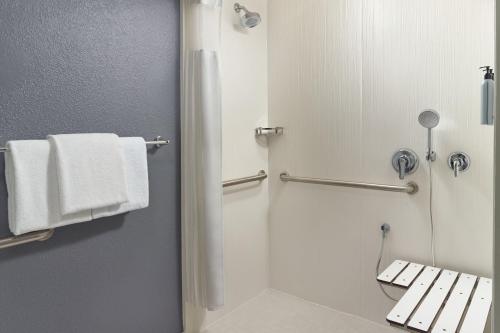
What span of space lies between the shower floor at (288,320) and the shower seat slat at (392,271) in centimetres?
44

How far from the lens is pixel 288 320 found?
205cm

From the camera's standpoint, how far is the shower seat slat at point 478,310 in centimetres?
118

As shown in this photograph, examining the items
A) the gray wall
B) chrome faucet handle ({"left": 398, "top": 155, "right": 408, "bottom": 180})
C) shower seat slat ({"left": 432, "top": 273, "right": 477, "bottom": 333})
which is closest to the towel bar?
the gray wall

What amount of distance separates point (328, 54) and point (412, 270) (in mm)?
1327

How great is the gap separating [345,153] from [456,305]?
98cm

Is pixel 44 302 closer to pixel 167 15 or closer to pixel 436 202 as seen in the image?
pixel 167 15

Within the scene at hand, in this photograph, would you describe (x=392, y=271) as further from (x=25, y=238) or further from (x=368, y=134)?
(x=25, y=238)

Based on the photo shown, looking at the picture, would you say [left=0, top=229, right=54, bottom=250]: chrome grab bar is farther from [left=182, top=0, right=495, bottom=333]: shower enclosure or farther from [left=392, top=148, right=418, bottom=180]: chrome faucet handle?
[left=392, top=148, right=418, bottom=180]: chrome faucet handle

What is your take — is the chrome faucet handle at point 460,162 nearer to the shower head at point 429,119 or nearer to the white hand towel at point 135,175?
the shower head at point 429,119

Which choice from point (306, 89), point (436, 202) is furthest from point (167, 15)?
point (436, 202)

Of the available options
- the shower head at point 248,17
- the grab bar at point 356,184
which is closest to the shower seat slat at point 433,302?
the grab bar at point 356,184

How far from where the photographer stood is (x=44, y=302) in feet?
4.22

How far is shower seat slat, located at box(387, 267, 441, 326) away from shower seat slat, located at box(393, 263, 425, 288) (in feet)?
0.08

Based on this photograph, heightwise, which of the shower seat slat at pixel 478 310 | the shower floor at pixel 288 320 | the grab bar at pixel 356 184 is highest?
the grab bar at pixel 356 184
